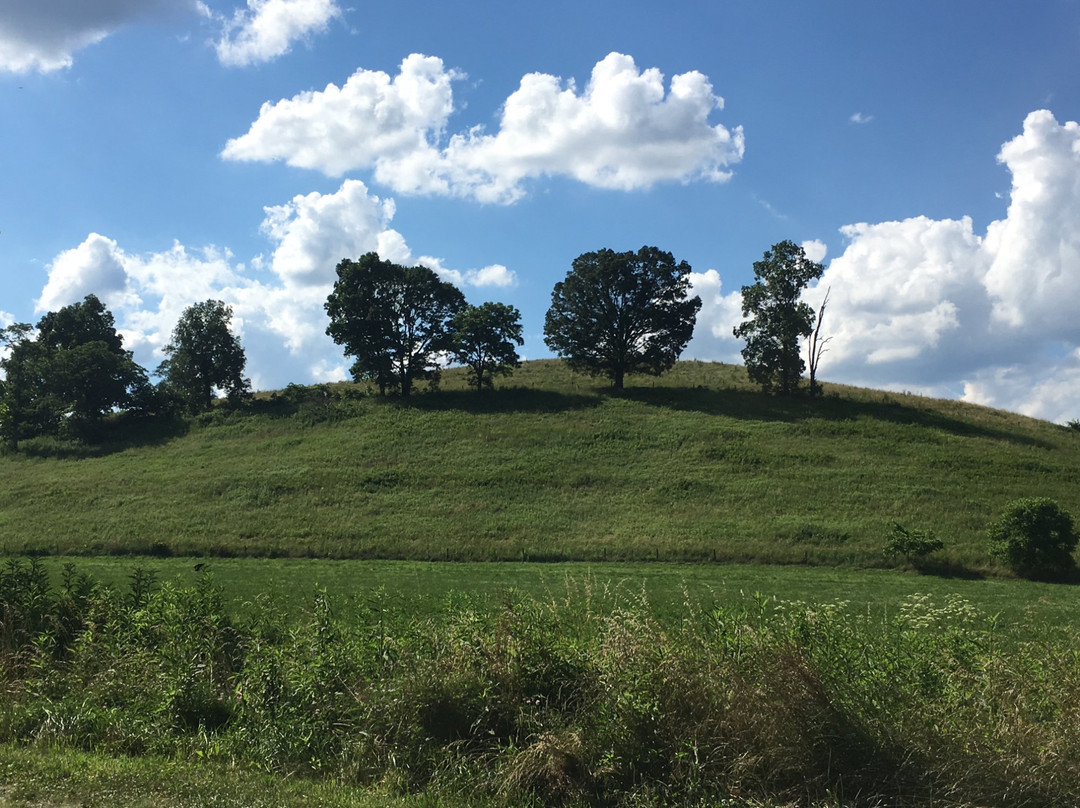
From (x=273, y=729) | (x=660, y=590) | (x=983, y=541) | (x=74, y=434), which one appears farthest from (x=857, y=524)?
(x=74, y=434)

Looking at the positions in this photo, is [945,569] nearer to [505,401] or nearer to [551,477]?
[551,477]

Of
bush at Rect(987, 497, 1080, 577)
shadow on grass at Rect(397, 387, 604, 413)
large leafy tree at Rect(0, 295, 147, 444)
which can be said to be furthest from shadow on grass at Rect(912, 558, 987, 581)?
large leafy tree at Rect(0, 295, 147, 444)

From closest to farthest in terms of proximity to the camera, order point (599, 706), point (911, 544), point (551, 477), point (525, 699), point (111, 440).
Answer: point (599, 706) → point (525, 699) → point (911, 544) → point (551, 477) → point (111, 440)

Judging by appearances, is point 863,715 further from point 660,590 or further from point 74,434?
point 74,434

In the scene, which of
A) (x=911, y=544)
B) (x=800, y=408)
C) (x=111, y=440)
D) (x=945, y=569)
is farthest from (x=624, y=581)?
(x=111, y=440)

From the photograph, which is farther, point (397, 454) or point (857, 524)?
point (397, 454)

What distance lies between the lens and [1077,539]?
3384cm

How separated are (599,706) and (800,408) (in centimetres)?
6238

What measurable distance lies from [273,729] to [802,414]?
6117 cm

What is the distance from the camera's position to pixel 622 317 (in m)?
72.2

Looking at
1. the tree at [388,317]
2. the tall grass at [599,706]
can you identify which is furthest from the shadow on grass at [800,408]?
the tall grass at [599,706]

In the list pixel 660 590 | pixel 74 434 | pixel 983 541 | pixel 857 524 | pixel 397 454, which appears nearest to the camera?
pixel 660 590

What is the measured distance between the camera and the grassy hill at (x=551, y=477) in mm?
38906

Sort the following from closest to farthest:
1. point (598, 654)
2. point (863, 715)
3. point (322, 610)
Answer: point (863, 715), point (598, 654), point (322, 610)
